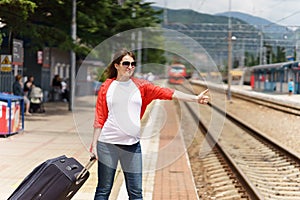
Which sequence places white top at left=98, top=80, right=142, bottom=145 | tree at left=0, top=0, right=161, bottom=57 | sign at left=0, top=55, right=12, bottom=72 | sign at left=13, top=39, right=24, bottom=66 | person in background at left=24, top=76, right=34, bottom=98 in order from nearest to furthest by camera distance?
1. white top at left=98, top=80, right=142, bottom=145
2. tree at left=0, top=0, right=161, bottom=57
3. sign at left=0, top=55, right=12, bottom=72
4. sign at left=13, top=39, right=24, bottom=66
5. person in background at left=24, top=76, right=34, bottom=98

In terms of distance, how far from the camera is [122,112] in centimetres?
525

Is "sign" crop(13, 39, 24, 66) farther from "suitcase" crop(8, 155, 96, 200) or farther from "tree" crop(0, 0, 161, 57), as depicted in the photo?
"suitcase" crop(8, 155, 96, 200)

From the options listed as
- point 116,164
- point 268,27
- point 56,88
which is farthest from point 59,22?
point 268,27

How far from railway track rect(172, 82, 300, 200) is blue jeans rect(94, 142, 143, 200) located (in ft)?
5.79

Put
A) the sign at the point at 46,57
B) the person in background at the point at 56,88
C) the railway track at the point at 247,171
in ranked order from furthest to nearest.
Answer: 1. the person in background at the point at 56,88
2. the sign at the point at 46,57
3. the railway track at the point at 247,171

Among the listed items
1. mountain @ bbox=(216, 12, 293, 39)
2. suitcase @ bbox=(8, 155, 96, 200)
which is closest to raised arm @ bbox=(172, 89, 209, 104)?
suitcase @ bbox=(8, 155, 96, 200)

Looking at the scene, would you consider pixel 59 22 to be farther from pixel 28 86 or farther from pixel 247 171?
pixel 247 171

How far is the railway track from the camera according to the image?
972 centimetres

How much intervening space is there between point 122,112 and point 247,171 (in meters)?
7.31

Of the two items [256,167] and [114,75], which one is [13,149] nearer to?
[256,167]

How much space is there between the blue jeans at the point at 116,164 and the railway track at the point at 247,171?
176 centimetres

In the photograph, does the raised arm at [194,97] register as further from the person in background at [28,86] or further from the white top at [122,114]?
the person in background at [28,86]

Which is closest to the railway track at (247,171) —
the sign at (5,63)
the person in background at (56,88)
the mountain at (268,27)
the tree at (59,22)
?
the tree at (59,22)

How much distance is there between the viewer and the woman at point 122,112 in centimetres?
527
